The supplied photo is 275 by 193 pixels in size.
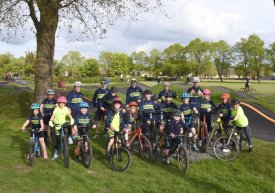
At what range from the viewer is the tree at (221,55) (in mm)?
94188

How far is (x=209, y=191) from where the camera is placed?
759cm

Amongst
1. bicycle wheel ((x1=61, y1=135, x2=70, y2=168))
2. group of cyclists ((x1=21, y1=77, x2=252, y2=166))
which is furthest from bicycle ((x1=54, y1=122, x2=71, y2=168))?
group of cyclists ((x1=21, y1=77, x2=252, y2=166))

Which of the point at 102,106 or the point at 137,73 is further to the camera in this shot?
the point at 137,73

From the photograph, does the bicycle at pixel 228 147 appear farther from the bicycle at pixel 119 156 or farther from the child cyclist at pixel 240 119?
the bicycle at pixel 119 156

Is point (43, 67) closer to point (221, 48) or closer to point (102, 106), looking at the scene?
point (102, 106)

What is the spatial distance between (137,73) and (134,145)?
11714 cm

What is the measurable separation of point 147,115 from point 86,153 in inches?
98.3

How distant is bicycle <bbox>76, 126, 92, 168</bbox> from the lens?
9.04 metres

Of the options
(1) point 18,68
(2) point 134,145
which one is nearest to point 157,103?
(2) point 134,145

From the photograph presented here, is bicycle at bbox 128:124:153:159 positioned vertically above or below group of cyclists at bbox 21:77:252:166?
below

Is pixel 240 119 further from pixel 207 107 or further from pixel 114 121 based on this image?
pixel 114 121

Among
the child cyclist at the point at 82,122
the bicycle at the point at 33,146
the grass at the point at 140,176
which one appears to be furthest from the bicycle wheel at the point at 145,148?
the bicycle at the point at 33,146

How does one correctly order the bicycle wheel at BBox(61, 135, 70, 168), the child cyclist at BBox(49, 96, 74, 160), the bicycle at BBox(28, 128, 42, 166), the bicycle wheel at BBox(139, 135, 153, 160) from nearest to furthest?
the bicycle wheel at BBox(61, 135, 70, 168), the bicycle at BBox(28, 128, 42, 166), the child cyclist at BBox(49, 96, 74, 160), the bicycle wheel at BBox(139, 135, 153, 160)

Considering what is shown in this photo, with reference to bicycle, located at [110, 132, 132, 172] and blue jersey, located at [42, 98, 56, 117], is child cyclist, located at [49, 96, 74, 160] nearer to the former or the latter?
blue jersey, located at [42, 98, 56, 117]
